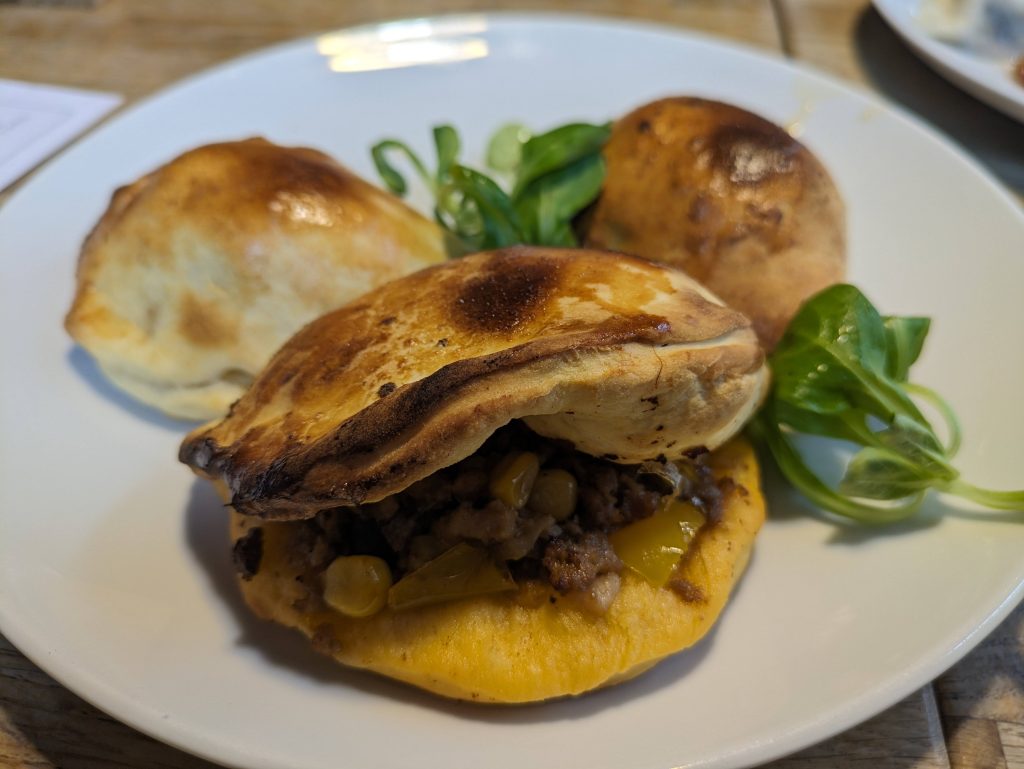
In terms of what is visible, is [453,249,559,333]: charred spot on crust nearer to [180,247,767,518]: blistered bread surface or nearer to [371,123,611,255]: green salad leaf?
[180,247,767,518]: blistered bread surface

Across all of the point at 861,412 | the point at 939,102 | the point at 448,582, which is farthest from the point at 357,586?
the point at 939,102

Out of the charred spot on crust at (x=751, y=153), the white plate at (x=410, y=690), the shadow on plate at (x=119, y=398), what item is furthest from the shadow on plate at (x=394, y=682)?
the charred spot on crust at (x=751, y=153)

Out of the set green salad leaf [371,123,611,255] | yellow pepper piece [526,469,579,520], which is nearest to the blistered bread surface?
yellow pepper piece [526,469,579,520]

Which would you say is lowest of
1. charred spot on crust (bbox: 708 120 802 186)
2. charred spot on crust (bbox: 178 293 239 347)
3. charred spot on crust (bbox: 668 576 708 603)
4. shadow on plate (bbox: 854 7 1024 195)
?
shadow on plate (bbox: 854 7 1024 195)

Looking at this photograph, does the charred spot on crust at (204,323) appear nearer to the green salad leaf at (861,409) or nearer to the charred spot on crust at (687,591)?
the charred spot on crust at (687,591)

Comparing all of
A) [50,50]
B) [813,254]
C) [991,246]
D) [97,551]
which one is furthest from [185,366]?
[50,50]

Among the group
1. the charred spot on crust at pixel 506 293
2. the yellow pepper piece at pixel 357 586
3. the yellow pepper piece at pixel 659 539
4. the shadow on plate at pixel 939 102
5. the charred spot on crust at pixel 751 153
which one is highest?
the charred spot on crust at pixel 506 293
